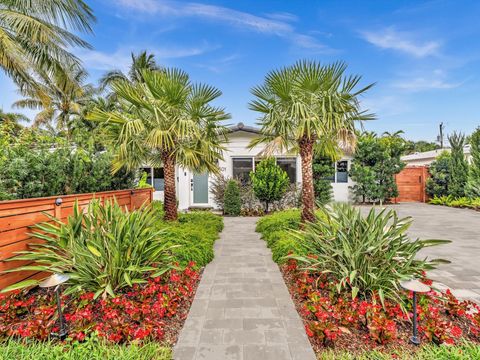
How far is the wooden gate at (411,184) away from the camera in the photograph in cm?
1373

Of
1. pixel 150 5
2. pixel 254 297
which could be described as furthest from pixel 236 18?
pixel 254 297

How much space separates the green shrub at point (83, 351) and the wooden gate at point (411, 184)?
585 inches

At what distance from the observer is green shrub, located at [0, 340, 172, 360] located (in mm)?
2025

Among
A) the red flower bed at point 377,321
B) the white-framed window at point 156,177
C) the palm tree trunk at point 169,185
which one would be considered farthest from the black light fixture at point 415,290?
the white-framed window at point 156,177

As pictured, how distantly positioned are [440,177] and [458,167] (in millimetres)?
839

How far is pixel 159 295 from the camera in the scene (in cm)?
291

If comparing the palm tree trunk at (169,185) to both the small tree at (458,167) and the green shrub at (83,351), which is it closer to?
the green shrub at (83,351)

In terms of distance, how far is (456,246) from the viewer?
5500 mm

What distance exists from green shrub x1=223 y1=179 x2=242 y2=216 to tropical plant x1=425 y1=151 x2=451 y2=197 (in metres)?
10.5

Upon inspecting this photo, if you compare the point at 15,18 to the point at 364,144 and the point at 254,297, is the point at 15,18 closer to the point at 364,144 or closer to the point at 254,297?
the point at 254,297

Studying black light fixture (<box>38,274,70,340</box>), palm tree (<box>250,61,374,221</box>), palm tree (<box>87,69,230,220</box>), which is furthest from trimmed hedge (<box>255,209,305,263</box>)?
black light fixture (<box>38,274,70,340</box>)

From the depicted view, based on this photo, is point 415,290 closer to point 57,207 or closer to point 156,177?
point 57,207

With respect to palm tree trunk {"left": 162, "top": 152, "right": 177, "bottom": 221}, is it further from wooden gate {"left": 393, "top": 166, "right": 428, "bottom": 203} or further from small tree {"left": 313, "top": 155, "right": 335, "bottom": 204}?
wooden gate {"left": 393, "top": 166, "right": 428, "bottom": 203}

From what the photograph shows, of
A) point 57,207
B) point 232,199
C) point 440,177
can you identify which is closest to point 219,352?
point 57,207
